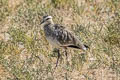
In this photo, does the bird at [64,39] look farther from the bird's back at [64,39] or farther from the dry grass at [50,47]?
the dry grass at [50,47]

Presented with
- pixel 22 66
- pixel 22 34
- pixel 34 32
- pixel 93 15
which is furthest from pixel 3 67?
pixel 93 15

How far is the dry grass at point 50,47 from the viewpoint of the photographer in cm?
720

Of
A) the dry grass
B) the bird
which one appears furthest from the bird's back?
the dry grass

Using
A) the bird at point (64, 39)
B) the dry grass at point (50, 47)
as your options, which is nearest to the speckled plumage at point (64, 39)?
the bird at point (64, 39)

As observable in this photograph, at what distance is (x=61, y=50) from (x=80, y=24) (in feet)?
3.25

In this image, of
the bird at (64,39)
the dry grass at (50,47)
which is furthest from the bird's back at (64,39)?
the dry grass at (50,47)

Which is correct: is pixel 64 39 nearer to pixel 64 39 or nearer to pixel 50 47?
pixel 64 39

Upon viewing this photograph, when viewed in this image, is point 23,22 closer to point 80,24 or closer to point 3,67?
point 80,24

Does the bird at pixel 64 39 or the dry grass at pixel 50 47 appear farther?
the bird at pixel 64 39

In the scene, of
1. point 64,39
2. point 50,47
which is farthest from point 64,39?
point 50,47

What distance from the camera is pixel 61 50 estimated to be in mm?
8344

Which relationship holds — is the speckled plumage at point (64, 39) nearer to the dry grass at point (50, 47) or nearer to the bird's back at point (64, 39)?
the bird's back at point (64, 39)

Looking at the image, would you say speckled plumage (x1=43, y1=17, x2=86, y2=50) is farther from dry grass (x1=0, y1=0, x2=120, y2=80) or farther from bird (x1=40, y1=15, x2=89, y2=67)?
dry grass (x1=0, y1=0, x2=120, y2=80)

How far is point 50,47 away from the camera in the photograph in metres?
8.34
